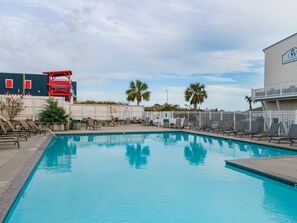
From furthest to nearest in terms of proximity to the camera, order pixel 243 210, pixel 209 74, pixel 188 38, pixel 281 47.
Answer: pixel 209 74 → pixel 281 47 → pixel 188 38 → pixel 243 210

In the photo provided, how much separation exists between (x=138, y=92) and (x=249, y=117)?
843 inches

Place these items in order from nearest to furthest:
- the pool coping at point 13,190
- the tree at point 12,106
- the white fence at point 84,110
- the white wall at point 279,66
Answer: the pool coping at point 13,190
the tree at point 12,106
the white fence at point 84,110
the white wall at point 279,66

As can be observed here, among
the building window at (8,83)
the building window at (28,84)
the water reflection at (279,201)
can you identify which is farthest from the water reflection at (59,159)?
the building window at (8,83)

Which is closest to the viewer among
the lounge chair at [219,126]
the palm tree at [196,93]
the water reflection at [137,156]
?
the water reflection at [137,156]

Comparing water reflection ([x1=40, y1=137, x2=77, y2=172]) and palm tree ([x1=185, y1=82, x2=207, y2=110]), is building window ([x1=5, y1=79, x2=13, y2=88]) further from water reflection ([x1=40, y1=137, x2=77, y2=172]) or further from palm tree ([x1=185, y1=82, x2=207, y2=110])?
palm tree ([x1=185, y1=82, x2=207, y2=110])

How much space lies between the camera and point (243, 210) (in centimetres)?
504

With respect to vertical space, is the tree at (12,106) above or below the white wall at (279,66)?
below

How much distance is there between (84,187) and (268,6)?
11.9 meters

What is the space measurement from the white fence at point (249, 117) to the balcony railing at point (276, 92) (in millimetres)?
3409

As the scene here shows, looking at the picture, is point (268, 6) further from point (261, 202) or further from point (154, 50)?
point (261, 202)

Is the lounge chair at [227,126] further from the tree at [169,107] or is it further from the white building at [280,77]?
the tree at [169,107]

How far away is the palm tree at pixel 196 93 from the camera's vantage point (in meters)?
36.9

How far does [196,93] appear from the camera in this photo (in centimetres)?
3700

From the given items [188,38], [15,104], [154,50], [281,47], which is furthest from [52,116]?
[281,47]
